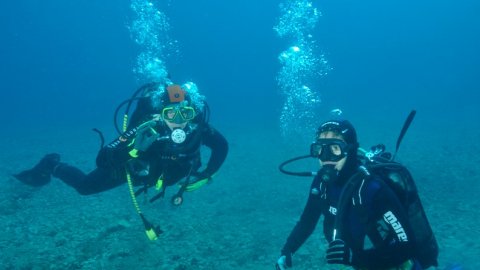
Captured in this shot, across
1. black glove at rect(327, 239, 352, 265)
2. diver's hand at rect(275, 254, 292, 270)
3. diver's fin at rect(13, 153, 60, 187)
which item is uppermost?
diver's fin at rect(13, 153, 60, 187)

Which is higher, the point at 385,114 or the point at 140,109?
the point at 385,114

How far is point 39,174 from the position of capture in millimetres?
6645

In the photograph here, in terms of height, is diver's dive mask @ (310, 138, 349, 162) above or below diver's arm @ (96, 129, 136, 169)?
below

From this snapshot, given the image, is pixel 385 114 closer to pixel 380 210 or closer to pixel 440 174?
pixel 440 174

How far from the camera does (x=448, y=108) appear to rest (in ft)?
85.2

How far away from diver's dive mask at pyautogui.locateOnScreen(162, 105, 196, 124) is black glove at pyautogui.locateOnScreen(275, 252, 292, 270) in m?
2.36

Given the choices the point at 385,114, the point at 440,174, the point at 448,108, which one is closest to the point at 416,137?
the point at 440,174

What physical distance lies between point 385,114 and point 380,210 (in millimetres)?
24060

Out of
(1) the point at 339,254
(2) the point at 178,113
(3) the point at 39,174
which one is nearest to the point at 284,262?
(1) the point at 339,254

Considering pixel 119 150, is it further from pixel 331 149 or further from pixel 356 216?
pixel 356 216

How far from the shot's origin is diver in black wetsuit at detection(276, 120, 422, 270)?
2650mm

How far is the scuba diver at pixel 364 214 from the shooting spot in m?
2.65

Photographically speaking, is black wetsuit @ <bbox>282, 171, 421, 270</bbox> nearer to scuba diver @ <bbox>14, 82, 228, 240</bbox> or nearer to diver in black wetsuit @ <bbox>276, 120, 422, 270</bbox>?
diver in black wetsuit @ <bbox>276, 120, 422, 270</bbox>

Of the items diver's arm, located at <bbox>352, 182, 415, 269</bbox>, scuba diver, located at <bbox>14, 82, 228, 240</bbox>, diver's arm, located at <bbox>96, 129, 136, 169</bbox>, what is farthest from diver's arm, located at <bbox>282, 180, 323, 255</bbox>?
diver's arm, located at <bbox>96, 129, 136, 169</bbox>
